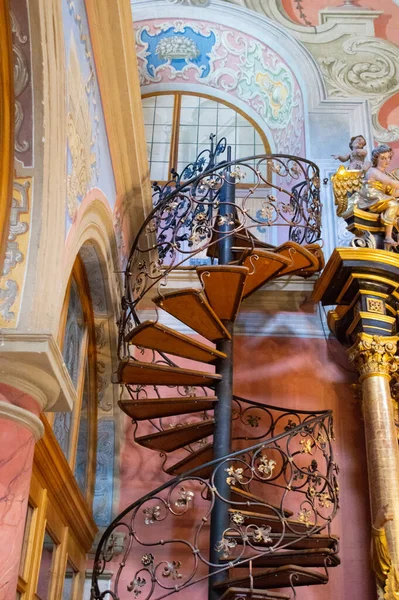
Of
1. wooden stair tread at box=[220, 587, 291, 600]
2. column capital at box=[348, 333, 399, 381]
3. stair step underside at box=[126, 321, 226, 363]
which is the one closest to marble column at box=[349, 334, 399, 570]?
column capital at box=[348, 333, 399, 381]

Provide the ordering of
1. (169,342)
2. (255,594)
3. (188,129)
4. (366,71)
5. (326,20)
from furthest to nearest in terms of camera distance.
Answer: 1. (326,20)
2. (188,129)
3. (366,71)
4. (169,342)
5. (255,594)

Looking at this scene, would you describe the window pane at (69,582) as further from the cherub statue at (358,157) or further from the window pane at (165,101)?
the window pane at (165,101)

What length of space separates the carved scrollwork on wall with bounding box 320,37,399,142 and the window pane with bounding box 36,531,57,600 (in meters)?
5.08

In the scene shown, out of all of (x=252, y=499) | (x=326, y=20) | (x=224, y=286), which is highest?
(x=326, y=20)

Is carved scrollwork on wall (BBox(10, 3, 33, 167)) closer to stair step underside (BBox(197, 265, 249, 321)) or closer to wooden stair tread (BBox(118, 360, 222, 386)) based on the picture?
stair step underside (BBox(197, 265, 249, 321))

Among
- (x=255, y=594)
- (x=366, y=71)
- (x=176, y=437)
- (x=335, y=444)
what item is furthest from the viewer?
(x=366, y=71)

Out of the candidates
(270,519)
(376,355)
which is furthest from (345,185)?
(270,519)

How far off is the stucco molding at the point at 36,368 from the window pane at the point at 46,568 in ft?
4.04

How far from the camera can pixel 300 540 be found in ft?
15.5

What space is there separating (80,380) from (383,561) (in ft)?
7.60

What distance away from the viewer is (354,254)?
5.69 metres

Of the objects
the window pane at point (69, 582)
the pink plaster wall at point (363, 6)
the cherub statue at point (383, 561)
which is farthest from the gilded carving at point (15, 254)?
the pink plaster wall at point (363, 6)

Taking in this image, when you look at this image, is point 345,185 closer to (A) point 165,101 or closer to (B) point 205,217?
(B) point 205,217

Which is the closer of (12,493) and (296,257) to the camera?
(12,493)
